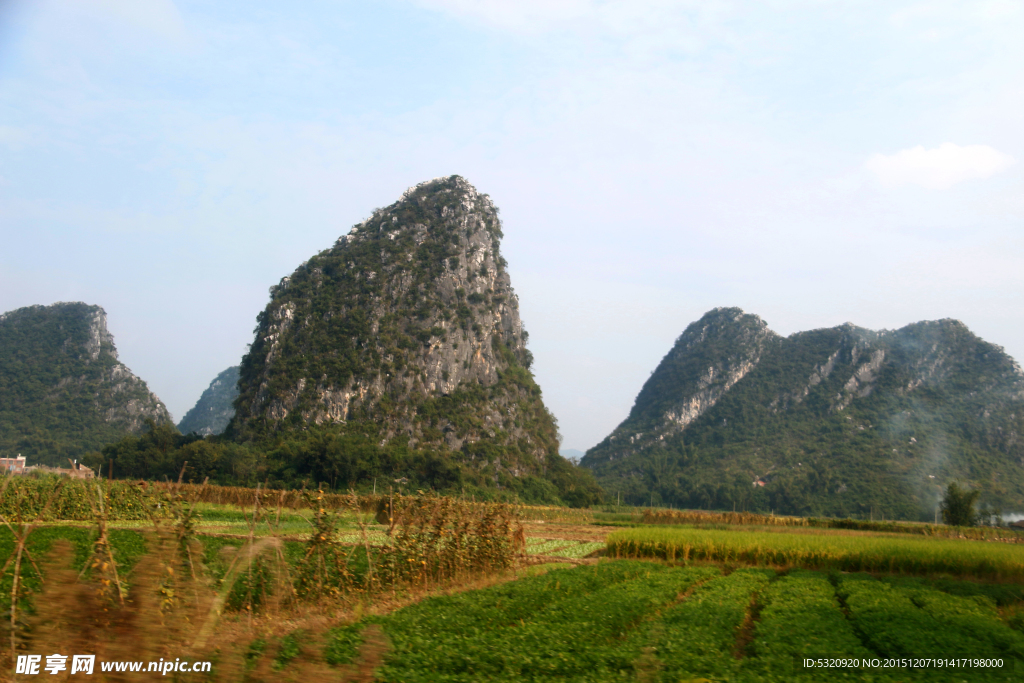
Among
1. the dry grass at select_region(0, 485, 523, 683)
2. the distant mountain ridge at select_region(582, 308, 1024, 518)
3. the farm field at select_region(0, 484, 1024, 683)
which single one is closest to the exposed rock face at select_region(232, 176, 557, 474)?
the distant mountain ridge at select_region(582, 308, 1024, 518)

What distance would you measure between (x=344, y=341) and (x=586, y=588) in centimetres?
7003

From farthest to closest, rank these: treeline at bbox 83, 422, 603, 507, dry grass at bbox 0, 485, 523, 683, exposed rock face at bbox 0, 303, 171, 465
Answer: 1. exposed rock face at bbox 0, 303, 171, 465
2. treeline at bbox 83, 422, 603, 507
3. dry grass at bbox 0, 485, 523, 683

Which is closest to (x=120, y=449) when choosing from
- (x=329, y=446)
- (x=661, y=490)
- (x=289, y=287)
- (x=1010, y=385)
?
(x=329, y=446)

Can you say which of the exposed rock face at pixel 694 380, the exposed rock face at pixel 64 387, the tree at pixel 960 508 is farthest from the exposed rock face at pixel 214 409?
the tree at pixel 960 508

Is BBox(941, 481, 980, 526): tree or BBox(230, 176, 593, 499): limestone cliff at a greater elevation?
BBox(230, 176, 593, 499): limestone cliff

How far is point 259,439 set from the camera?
71312 millimetres

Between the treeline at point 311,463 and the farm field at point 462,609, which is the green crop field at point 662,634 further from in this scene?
the treeline at point 311,463

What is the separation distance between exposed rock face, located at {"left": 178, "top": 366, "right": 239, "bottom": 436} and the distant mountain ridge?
96.5 m

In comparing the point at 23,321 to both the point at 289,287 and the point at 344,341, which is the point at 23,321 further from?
the point at 344,341

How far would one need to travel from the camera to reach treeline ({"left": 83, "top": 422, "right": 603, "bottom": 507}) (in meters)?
62.9

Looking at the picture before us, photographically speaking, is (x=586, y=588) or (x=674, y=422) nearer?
(x=586, y=588)

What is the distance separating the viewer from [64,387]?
334 feet

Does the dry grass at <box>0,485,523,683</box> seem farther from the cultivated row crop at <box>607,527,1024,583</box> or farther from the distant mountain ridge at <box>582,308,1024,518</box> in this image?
the distant mountain ridge at <box>582,308,1024,518</box>

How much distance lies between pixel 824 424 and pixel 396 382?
→ 7733 centimetres
